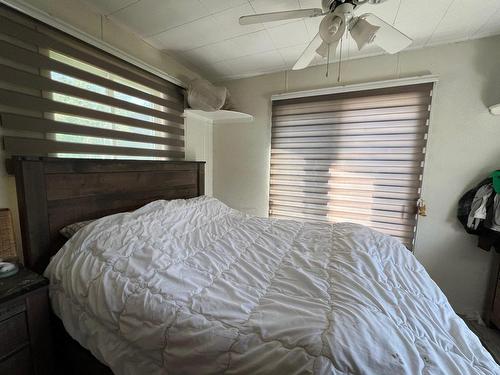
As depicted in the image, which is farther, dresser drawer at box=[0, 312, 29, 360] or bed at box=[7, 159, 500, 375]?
dresser drawer at box=[0, 312, 29, 360]

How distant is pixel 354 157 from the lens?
2.20m

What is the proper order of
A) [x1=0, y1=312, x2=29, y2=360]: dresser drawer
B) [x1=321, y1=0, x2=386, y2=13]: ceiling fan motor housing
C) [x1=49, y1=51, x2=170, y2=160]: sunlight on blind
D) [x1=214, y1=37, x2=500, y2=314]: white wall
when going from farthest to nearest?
[x1=214, y1=37, x2=500, y2=314]: white wall, [x1=49, y1=51, x2=170, y2=160]: sunlight on blind, [x1=321, y1=0, x2=386, y2=13]: ceiling fan motor housing, [x1=0, y1=312, x2=29, y2=360]: dresser drawer

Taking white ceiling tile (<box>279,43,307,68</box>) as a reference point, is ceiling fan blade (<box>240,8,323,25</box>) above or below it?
below

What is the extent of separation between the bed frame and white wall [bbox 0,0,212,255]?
153 millimetres

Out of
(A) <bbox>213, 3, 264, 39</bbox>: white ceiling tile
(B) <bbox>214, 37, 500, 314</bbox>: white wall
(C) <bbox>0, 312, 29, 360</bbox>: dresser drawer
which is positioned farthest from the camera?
(B) <bbox>214, 37, 500, 314</bbox>: white wall

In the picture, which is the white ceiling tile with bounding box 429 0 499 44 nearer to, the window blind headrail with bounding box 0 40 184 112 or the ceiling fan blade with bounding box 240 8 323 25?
the ceiling fan blade with bounding box 240 8 323 25

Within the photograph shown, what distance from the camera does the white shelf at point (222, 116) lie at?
7.82 feet

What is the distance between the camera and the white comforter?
601 millimetres

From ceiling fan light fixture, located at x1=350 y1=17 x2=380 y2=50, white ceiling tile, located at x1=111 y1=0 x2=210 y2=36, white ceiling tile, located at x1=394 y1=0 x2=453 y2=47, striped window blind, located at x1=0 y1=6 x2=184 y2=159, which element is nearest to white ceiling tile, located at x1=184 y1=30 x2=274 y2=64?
white ceiling tile, located at x1=111 y1=0 x2=210 y2=36

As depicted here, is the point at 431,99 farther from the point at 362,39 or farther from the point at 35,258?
the point at 35,258

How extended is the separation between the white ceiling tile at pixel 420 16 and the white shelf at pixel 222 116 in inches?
61.5

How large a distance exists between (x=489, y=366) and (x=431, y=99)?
2.08 meters

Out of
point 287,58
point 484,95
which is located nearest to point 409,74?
point 484,95

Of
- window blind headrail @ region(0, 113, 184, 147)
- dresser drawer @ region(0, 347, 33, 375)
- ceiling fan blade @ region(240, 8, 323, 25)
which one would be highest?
ceiling fan blade @ region(240, 8, 323, 25)
